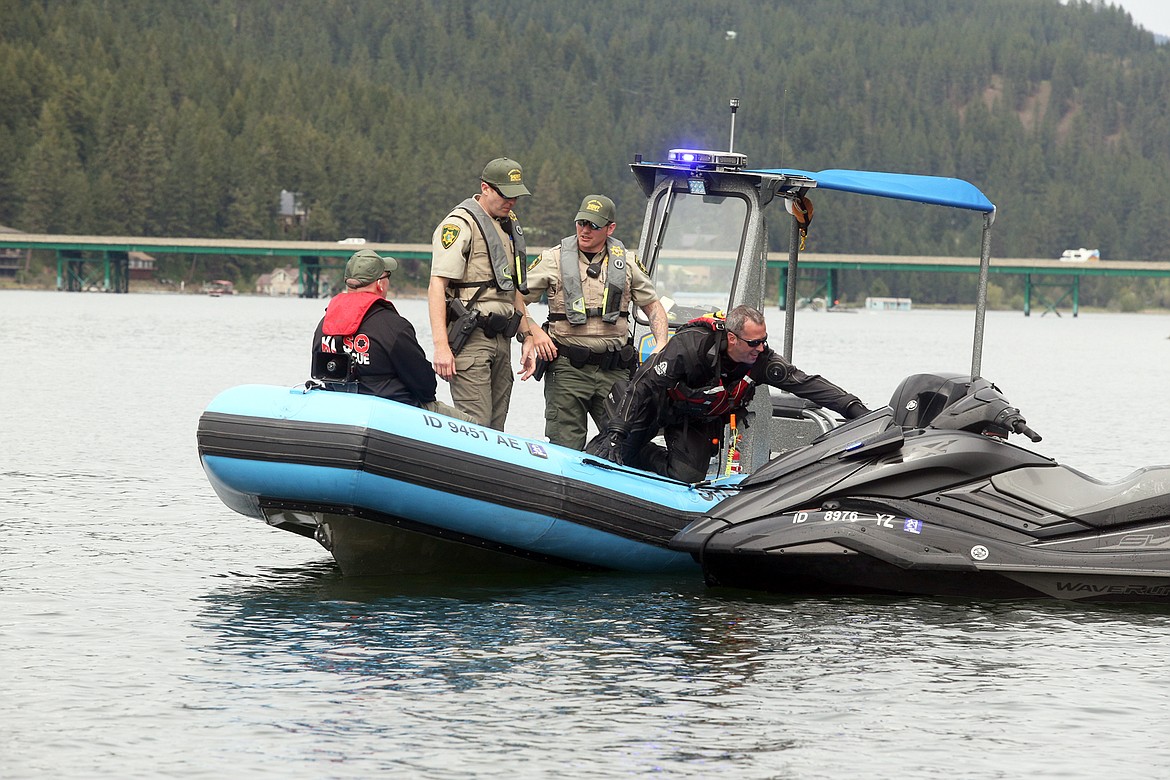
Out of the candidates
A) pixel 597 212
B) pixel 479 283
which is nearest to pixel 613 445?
pixel 479 283

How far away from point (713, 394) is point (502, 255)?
139 cm

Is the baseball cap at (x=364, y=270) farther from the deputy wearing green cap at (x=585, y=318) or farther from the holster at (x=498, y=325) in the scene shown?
the deputy wearing green cap at (x=585, y=318)

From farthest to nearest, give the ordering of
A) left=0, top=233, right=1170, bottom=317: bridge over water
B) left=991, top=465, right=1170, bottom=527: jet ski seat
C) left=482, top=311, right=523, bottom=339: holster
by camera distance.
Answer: left=0, top=233, right=1170, bottom=317: bridge over water → left=482, top=311, right=523, bottom=339: holster → left=991, top=465, right=1170, bottom=527: jet ski seat

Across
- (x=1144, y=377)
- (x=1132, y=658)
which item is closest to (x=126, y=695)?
(x=1132, y=658)

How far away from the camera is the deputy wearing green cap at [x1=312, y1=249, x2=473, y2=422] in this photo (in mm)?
8375

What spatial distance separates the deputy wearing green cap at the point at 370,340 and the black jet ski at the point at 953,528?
65.3 inches

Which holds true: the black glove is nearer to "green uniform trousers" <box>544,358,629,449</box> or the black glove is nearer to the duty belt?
"green uniform trousers" <box>544,358,629,449</box>

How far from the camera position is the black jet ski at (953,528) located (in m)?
8.18

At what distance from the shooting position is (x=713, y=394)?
895 cm

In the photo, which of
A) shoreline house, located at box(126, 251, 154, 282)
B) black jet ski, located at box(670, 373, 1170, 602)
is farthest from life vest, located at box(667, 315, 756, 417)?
shoreline house, located at box(126, 251, 154, 282)

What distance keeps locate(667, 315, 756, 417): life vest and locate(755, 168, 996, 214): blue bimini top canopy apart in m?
1.04

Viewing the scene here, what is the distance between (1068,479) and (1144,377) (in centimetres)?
3481

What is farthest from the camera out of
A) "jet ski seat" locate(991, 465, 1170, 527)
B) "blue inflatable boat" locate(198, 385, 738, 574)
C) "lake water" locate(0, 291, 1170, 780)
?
"jet ski seat" locate(991, 465, 1170, 527)

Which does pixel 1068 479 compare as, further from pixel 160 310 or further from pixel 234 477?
pixel 160 310
